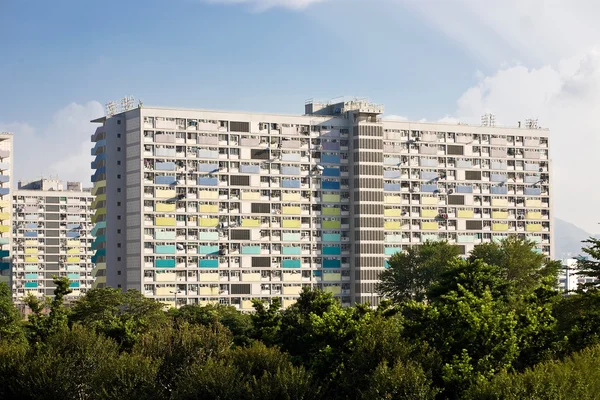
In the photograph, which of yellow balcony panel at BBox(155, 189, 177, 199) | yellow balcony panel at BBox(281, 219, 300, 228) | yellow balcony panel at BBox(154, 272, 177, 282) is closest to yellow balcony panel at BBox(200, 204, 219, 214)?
yellow balcony panel at BBox(155, 189, 177, 199)

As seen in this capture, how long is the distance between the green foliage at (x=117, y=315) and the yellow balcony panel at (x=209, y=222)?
29.0 m

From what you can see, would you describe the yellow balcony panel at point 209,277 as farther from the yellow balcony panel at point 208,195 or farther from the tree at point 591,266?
the tree at point 591,266

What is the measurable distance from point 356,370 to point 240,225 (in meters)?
108

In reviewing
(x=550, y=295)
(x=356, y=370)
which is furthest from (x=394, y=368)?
(x=550, y=295)

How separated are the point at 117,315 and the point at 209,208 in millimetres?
49717

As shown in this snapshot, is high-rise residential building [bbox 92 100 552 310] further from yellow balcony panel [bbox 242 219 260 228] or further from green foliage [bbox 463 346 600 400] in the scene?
green foliage [bbox 463 346 600 400]

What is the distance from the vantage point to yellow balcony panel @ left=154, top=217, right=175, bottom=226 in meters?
186

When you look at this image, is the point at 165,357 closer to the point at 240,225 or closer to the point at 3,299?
the point at 3,299

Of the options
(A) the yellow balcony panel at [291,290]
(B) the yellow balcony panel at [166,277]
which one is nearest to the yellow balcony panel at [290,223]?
(A) the yellow balcony panel at [291,290]

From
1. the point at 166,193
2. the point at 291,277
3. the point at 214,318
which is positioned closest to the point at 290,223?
the point at 291,277

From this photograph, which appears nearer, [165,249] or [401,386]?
[401,386]

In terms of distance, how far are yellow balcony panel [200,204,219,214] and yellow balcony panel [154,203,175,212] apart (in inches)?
218

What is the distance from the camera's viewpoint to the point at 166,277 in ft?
610

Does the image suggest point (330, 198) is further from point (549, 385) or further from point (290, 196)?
point (549, 385)
